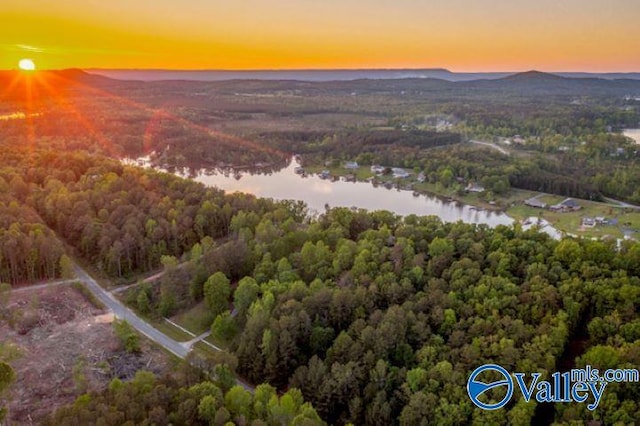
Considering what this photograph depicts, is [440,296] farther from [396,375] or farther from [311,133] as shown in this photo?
[311,133]

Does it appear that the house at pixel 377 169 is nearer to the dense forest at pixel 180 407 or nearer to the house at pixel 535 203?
the house at pixel 535 203

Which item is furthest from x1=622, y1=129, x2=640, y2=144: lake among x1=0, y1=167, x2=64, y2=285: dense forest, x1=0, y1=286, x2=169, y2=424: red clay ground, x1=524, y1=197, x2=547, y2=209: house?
x1=0, y1=167, x2=64, y2=285: dense forest

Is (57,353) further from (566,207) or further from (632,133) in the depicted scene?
(632,133)

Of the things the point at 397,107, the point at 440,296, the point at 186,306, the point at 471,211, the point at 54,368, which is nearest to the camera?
the point at 54,368

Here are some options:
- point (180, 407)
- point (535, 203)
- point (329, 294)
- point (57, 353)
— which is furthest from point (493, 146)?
point (180, 407)

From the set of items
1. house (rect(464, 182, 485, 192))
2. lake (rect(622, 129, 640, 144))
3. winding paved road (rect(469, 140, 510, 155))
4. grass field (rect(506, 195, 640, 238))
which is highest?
lake (rect(622, 129, 640, 144))

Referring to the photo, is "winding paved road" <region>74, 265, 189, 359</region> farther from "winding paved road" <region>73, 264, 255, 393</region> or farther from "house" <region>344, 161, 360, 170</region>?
"house" <region>344, 161, 360, 170</region>

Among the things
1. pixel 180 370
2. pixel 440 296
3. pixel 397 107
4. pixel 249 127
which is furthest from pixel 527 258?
pixel 397 107
